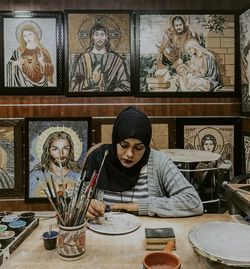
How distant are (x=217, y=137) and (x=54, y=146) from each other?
1.70 meters

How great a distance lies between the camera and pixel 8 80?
3.21 metres

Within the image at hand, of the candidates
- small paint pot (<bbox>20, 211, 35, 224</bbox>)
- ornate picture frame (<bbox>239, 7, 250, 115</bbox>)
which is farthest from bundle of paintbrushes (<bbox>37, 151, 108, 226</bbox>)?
ornate picture frame (<bbox>239, 7, 250, 115</bbox>)

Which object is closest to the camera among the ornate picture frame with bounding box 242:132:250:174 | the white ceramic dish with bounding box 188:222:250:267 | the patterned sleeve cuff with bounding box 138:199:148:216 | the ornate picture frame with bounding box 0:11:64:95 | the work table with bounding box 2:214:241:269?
the white ceramic dish with bounding box 188:222:250:267

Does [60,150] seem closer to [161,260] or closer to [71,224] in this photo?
[71,224]

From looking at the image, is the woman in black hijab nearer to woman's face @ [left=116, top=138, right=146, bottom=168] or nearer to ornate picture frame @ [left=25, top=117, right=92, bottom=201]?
woman's face @ [left=116, top=138, right=146, bottom=168]

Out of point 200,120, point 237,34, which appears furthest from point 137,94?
point 237,34

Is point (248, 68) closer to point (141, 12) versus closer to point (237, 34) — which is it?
point (237, 34)

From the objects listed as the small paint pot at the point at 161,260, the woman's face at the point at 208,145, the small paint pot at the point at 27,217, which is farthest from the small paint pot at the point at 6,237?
the woman's face at the point at 208,145

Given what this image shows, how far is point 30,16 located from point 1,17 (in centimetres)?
29

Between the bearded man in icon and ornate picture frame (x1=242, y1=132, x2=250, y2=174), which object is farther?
the bearded man in icon

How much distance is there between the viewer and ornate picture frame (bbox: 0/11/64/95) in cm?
318

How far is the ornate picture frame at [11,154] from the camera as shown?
3252 mm

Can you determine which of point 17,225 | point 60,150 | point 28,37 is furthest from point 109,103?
point 17,225

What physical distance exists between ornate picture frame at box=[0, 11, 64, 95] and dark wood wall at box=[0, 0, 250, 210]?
0.41 ft
